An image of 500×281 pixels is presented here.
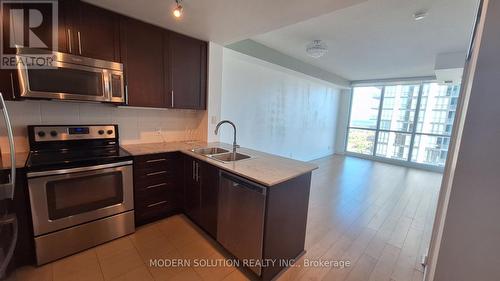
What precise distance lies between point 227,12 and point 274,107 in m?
2.55

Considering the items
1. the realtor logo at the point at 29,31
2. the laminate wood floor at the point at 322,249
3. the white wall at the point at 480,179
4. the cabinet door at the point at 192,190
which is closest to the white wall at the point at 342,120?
the laminate wood floor at the point at 322,249

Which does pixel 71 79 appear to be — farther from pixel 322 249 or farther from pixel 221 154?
pixel 322 249

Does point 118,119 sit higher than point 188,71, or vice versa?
point 188,71

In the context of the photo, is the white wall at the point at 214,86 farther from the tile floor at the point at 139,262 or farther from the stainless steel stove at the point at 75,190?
the tile floor at the point at 139,262

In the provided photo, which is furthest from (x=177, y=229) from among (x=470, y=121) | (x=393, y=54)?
(x=393, y=54)

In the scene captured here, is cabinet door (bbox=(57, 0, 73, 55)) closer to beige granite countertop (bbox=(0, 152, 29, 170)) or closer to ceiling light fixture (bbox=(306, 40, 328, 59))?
beige granite countertop (bbox=(0, 152, 29, 170))

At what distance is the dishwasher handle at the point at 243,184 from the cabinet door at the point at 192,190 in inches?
21.0

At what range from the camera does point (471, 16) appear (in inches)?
88.5

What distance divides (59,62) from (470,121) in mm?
2833

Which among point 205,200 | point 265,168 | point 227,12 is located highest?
point 227,12

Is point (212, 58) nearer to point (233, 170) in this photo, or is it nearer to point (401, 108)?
point (233, 170)

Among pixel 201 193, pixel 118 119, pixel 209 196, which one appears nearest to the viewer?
pixel 209 196

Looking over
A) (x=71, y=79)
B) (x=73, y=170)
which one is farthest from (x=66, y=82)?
(x=73, y=170)

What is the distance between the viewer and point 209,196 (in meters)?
2.02
